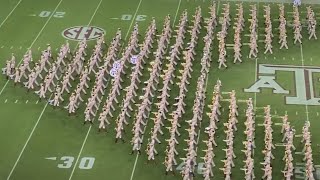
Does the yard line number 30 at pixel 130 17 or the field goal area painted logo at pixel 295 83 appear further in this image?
the yard line number 30 at pixel 130 17

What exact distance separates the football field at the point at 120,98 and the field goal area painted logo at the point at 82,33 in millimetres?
76

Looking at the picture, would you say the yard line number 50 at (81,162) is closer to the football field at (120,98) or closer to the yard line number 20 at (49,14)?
the football field at (120,98)

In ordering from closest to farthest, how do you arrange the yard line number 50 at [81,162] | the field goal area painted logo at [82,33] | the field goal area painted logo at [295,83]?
the yard line number 50 at [81,162], the field goal area painted logo at [295,83], the field goal area painted logo at [82,33]

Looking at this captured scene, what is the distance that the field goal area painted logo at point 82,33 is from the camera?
2459cm

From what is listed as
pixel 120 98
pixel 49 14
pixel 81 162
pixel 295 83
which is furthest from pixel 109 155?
pixel 49 14

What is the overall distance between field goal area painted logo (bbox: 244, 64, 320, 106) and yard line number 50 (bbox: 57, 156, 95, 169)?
238 inches

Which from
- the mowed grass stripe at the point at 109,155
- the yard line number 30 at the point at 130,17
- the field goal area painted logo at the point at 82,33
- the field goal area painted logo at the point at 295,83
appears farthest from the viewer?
the yard line number 30 at the point at 130,17

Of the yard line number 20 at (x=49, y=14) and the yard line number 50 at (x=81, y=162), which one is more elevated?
the yard line number 20 at (x=49, y=14)

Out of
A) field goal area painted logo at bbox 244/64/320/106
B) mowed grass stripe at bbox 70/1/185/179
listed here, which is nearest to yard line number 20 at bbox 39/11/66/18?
mowed grass stripe at bbox 70/1/185/179

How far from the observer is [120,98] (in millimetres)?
20453

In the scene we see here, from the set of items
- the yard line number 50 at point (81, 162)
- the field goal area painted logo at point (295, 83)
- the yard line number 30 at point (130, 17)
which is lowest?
the yard line number 50 at point (81, 162)

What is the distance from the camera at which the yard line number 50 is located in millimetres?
17312

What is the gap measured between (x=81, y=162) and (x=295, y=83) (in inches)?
310

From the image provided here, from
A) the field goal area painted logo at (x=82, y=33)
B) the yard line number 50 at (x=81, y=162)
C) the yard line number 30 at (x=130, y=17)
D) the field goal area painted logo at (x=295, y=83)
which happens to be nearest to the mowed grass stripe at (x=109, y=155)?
the yard line number 50 at (x=81, y=162)
